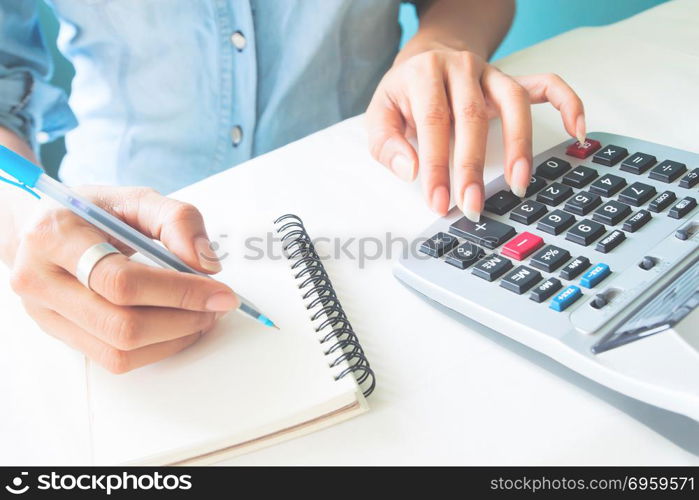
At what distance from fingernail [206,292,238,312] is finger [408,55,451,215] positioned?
6.4 inches

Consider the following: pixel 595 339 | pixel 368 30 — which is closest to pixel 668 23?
pixel 368 30

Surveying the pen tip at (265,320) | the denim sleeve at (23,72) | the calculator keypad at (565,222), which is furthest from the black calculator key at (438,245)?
the denim sleeve at (23,72)

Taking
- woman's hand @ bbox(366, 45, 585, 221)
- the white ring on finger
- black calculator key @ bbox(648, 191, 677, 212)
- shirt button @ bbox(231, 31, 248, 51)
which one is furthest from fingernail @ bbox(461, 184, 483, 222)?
shirt button @ bbox(231, 31, 248, 51)

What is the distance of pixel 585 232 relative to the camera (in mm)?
381

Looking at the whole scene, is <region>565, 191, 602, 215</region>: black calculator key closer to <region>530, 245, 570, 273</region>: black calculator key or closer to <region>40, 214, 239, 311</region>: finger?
<region>530, 245, 570, 273</region>: black calculator key

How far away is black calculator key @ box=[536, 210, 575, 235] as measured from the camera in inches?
15.5

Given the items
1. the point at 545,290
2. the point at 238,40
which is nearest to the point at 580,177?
the point at 545,290

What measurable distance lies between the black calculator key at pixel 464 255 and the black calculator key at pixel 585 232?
0.05 meters

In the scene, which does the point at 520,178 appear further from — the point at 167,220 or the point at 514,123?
the point at 167,220

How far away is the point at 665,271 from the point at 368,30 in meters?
0.48

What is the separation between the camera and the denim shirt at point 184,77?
24.8 inches

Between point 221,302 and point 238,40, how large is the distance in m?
0.37

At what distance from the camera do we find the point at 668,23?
0.71 meters

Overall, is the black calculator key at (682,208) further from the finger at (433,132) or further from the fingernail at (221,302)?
the fingernail at (221,302)
